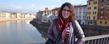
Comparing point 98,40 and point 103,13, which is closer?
point 98,40

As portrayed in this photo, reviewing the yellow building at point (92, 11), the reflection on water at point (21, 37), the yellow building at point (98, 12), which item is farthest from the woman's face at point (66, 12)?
the yellow building at point (92, 11)

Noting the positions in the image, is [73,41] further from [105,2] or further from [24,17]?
[24,17]

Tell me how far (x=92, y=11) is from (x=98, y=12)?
2.04 m

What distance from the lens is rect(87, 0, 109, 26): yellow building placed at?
38.4 meters

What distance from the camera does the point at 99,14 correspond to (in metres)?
40.2

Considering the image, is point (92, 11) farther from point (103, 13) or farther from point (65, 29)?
point (65, 29)

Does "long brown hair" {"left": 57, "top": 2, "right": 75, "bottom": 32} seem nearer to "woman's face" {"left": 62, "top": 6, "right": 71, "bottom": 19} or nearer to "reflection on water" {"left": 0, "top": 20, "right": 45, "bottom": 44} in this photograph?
"woman's face" {"left": 62, "top": 6, "right": 71, "bottom": 19}

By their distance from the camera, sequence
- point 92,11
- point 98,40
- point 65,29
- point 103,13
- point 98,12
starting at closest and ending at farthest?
1. point 65,29
2. point 98,40
3. point 103,13
4. point 98,12
5. point 92,11

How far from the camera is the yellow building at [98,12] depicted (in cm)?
3841

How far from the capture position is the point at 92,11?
42625mm

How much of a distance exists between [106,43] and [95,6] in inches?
1483

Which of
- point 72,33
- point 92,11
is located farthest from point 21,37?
point 72,33

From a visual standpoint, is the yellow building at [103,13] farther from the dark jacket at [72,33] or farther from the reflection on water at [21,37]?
the dark jacket at [72,33]

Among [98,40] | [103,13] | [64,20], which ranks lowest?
[103,13]
